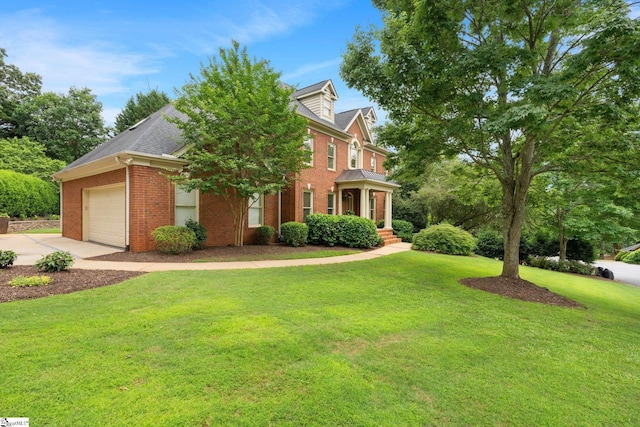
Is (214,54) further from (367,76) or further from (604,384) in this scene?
(604,384)

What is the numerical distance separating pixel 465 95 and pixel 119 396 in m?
7.83

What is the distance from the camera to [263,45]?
1154 centimetres

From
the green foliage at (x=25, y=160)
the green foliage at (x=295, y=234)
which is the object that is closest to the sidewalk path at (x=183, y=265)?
the green foliage at (x=295, y=234)

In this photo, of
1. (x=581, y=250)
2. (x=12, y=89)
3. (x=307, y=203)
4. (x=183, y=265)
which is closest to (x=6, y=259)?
(x=183, y=265)

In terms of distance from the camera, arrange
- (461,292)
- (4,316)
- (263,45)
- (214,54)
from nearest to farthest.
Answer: (4,316) < (461,292) < (214,54) < (263,45)

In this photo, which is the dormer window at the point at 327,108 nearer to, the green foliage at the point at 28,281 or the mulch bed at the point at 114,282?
the mulch bed at the point at 114,282

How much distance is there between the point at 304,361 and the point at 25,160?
31414 mm

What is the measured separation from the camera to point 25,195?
1942 centimetres

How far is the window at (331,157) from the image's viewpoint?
54.2ft

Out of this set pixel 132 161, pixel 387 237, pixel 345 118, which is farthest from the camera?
pixel 345 118

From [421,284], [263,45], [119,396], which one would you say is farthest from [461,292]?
[263,45]

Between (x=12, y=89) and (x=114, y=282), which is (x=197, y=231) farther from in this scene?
(x=12, y=89)

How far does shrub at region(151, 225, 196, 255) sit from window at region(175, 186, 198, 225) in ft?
3.80

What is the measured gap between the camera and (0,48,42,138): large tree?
27.8m
